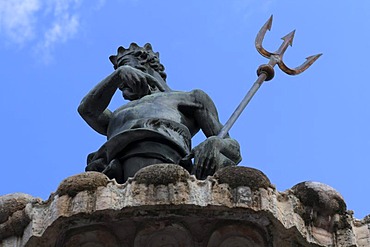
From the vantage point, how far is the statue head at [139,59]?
430 inches

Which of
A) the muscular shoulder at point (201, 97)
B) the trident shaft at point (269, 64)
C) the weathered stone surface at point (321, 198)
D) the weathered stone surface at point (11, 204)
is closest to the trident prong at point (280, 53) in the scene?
the trident shaft at point (269, 64)

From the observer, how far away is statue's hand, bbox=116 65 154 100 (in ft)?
31.6

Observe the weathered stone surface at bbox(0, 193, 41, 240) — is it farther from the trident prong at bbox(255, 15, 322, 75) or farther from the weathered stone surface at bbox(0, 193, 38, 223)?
the trident prong at bbox(255, 15, 322, 75)

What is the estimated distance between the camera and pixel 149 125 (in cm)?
925

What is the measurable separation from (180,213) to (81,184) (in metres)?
0.76

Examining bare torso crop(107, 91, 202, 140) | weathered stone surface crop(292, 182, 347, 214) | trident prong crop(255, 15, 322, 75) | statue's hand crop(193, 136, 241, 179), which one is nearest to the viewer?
weathered stone surface crop(292, 182, 347, 214)

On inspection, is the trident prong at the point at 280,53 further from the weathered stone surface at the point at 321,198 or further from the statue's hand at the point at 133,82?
the weathered stone surface at the point at 321,198

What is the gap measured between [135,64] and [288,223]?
3.58 metres

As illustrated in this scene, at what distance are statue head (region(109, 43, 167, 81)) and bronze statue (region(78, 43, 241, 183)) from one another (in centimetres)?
2

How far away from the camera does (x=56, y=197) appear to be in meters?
7.85

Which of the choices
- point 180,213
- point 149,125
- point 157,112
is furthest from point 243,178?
point 157,112

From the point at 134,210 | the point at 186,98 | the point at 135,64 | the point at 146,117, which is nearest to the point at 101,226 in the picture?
the point at 134,210

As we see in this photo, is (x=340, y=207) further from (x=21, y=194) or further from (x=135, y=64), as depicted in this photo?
(x=135, y=64)

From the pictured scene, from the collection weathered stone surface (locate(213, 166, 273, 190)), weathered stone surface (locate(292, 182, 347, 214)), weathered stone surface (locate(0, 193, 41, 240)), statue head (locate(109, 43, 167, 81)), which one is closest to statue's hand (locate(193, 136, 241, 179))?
weathered stone surface (locate(213, 166, 273, 190))
